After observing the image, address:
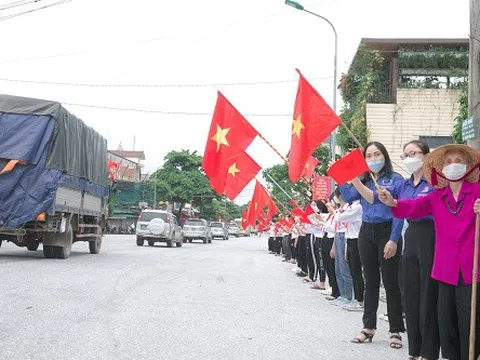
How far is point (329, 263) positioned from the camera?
11.0 m

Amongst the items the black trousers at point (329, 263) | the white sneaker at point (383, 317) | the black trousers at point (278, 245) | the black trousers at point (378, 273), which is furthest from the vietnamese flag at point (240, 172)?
the black trousers at point (278, 245)

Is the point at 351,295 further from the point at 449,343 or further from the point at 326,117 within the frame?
the point at 449,343

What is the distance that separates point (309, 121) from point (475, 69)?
195 centimetres

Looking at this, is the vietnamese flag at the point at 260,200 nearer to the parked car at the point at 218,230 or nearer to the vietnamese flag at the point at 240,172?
the vietnamese flag at the point at 240,172

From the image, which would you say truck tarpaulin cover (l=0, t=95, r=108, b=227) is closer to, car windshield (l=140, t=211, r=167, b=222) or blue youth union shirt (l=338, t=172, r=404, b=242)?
blue youth union shirt (l=338, t=172, r=404, b=242)

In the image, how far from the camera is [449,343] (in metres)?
4.57

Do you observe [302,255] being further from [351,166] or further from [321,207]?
[351,166]

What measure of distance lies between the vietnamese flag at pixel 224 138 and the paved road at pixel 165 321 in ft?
7.12

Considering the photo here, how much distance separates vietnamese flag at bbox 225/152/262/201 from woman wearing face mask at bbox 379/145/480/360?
7.15 meters

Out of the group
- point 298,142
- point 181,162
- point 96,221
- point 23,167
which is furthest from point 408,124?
point 181,162

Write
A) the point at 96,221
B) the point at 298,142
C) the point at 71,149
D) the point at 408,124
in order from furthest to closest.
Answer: the point at 408,124 → the point at 96,221 → the point at 71,149 → the point at 298,142

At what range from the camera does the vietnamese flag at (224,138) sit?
11102 mm

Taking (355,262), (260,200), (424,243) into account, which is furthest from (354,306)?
(260,200)

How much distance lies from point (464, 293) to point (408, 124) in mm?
22356
